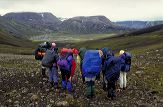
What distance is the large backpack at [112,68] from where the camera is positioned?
24.9m

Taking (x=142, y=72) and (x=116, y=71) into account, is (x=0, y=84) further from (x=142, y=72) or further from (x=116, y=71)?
(x=142, y=72)

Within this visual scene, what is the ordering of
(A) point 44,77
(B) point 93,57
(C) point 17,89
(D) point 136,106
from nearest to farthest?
1. (D) point 136,106
2. (B) point 93,57
3. (C) point 17,89
4. (A) point 44,77

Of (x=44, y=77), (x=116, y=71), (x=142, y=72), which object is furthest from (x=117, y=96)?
(x=142, y=72)

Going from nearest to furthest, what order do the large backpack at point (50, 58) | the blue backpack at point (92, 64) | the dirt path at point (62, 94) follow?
the dirt path at point (62, 94) → the blue backpack at point (92, 64) → the large backpack at point (50, 58)

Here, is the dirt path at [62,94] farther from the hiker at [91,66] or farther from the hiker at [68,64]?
the hiker at [91,66]

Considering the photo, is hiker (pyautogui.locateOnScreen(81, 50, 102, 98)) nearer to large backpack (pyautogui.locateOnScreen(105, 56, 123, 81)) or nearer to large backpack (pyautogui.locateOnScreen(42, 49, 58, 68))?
large backpack (pyautogui.locateOnScreen(105, 56, 123, 81))

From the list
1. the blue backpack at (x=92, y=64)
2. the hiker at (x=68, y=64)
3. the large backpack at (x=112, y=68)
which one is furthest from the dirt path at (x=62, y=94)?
the blue backpack at (x=92, y=64)

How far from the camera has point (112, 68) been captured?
2500cm

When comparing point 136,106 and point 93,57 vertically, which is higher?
point 93,57

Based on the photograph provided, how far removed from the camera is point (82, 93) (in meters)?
26.3

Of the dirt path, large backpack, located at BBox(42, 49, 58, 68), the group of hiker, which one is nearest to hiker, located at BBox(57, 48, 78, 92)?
the group of hiker

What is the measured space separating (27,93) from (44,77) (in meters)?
6.24

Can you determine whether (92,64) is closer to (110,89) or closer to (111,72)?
(111,72)


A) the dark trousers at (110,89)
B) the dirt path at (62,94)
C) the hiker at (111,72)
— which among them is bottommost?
the dirt path at (62,94)
